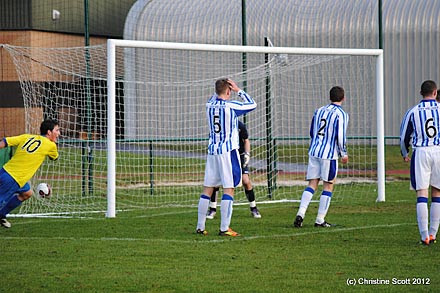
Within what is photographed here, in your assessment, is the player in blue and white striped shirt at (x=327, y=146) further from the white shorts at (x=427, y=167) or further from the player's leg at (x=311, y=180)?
the white shorts at (x=427, y=167)

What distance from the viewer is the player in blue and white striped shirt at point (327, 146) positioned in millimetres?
13109

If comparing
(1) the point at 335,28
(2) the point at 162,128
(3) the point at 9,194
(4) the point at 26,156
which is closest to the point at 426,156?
(4) the point at 26,156

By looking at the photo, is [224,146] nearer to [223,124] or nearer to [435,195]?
[223,124]

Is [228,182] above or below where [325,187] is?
above

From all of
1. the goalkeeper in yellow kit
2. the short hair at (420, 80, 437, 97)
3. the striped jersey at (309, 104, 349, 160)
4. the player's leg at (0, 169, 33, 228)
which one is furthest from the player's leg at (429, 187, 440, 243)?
the player's leg at (0, 169, 33, 228)

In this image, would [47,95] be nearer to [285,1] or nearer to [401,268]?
[401,268]

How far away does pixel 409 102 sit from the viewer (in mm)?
29609

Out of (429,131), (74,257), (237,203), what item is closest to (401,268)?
(429,131)

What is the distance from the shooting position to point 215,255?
10.4 m

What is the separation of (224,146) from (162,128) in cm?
785

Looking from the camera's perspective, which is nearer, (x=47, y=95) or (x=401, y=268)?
(x=401, y=268)

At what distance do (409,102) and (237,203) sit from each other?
1420 centimetres

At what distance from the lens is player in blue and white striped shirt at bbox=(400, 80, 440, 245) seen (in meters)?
11.3

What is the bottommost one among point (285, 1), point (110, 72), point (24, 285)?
point (24, 285)
